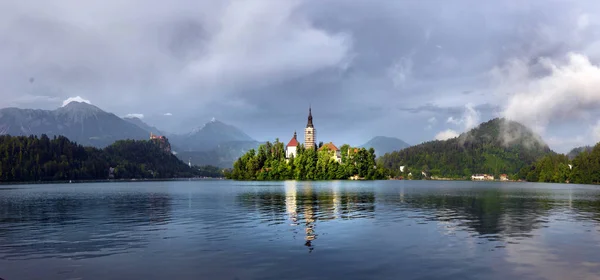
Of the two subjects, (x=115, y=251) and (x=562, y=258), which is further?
(x=115, y=251)

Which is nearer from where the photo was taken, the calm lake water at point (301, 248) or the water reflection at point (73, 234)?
the calm lake water at point (301, 248)

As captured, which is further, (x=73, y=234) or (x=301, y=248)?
(x=73, y=234)

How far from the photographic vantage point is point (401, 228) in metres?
40.5

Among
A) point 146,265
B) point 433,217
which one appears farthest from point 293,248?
point 433,217

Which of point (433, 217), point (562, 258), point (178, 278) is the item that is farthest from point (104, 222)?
point (562, 258)

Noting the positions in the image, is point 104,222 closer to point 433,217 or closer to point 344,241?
point 344,241

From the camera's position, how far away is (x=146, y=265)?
79.8ft

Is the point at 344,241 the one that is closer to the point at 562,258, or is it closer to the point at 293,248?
the point at 293,248

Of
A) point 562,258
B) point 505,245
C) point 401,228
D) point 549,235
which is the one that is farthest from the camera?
point 401,228

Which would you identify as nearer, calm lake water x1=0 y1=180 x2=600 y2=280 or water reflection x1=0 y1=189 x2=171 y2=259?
calm lake water x1=0 y1=180 x2=600 y2=280

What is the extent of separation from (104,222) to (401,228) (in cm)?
3087

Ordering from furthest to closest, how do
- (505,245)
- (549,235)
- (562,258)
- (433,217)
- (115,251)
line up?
1. (433,217)
2. (549,235)
3. (505,245)
4. (115,251)
5. (562,258)

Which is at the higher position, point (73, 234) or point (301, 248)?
point (301, 248)

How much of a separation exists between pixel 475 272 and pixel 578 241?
16.5 meters
